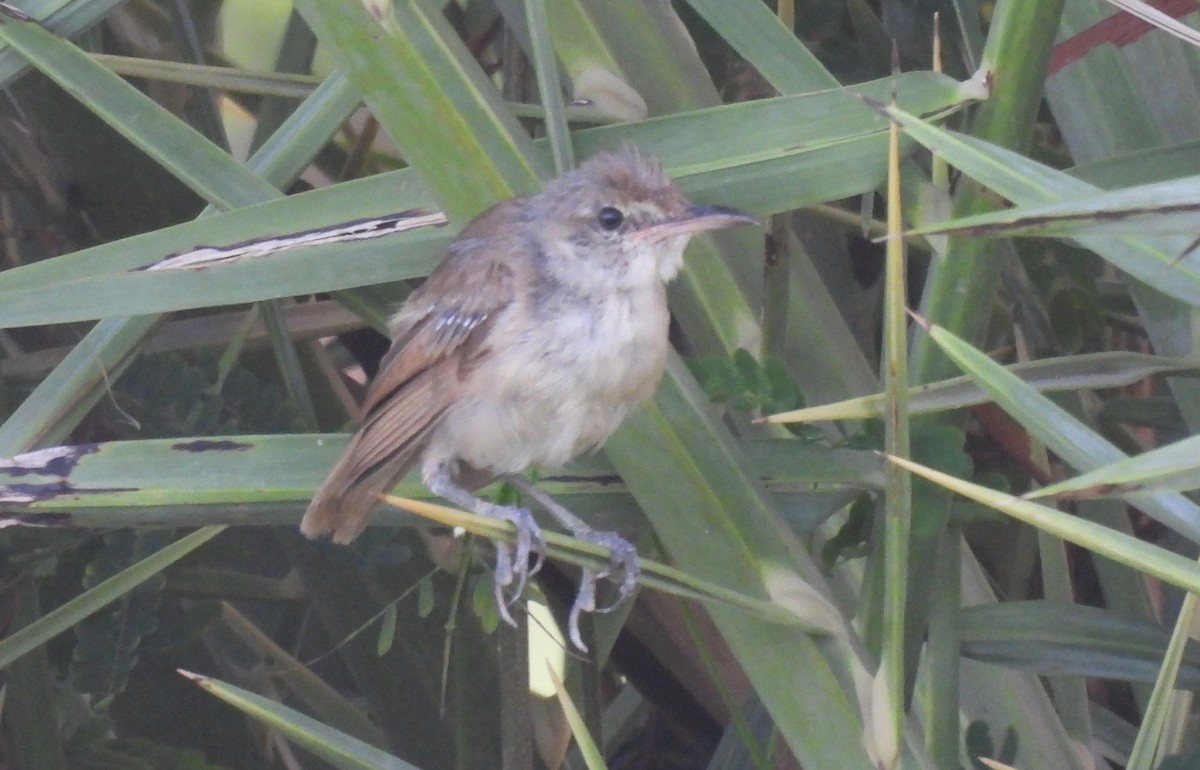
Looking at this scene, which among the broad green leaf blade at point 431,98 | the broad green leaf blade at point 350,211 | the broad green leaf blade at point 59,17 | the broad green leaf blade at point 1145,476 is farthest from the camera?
the broad green leaf blade at point 59,17

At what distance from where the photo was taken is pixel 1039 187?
4.61 feet

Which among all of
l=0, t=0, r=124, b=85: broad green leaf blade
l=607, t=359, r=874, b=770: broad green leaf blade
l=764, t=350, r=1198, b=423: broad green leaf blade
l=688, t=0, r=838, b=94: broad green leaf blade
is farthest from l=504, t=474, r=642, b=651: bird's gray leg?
l=0, t=0, r=124, b=85: broad green leaf blade

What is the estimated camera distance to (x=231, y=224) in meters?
1.79

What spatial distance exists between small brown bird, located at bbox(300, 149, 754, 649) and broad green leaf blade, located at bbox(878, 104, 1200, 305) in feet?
1.70

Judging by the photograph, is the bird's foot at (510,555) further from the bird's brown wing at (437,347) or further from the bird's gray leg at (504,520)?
the bird's brown wing at (437,347)

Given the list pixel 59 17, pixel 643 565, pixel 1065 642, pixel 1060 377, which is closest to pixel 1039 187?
pixel 1060 377

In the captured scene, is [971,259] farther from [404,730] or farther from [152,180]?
[152,180]

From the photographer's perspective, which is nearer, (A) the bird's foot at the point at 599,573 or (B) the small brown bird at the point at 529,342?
(A) the bird's foot at the point at 599,573

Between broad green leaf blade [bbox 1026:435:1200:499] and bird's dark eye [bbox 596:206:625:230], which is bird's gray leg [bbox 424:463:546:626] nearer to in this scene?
bird's dark eye [bbox 596:206:625:230]

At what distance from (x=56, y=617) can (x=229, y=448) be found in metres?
0.43

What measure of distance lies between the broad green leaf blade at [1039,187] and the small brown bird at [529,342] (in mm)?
519

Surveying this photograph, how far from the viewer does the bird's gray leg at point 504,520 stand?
170 centimetres

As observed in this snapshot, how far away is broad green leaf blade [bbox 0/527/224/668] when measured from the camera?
74.2 inches

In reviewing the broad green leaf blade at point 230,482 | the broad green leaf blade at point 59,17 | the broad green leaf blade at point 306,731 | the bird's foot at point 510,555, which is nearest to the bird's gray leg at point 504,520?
the bird's foot at point 510,555
